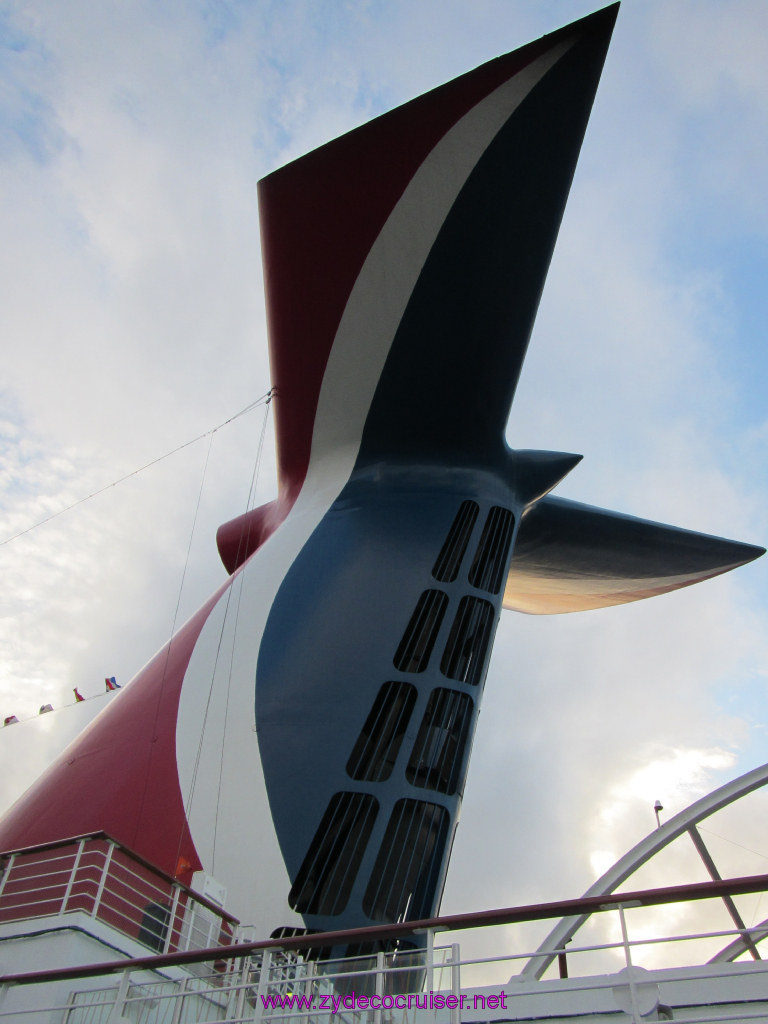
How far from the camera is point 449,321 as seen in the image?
1321cm

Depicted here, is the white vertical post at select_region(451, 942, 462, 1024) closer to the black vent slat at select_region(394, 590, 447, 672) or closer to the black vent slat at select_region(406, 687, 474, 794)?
the black vent slat at select_region(406, 687, 474, 794)

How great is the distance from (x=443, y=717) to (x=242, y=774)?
2851mm

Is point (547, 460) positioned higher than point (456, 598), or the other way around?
point (547, 460)

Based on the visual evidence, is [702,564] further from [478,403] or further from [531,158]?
[531,158]

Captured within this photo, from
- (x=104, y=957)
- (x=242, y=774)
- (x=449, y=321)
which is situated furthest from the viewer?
(x=449, y=321)

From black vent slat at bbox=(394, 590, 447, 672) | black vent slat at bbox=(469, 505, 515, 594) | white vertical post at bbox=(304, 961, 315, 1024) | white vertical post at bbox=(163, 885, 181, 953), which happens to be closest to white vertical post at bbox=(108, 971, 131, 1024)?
white vertical post at bbox=(304, 961, 315, 1024)

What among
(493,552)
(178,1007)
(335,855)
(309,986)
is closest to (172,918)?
(178,1007)

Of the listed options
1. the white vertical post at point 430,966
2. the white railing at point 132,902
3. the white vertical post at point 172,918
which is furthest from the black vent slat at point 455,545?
the white vertical post at point 430,966

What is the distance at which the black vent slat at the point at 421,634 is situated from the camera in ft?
Result: 38.8

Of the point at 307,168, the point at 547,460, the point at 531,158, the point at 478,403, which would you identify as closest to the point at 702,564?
the point at 547,460

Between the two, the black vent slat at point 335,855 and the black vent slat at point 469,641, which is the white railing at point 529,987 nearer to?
the black vent slat at point 335,855

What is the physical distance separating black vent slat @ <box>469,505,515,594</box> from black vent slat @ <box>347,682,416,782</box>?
7.51ft

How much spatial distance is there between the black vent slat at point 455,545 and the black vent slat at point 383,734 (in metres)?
1.98

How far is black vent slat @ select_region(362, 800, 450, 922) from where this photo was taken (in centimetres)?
973
